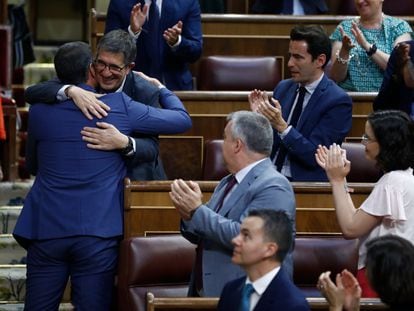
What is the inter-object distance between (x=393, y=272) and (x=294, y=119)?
5.24 ft

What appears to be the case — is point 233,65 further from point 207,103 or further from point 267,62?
point 207,103

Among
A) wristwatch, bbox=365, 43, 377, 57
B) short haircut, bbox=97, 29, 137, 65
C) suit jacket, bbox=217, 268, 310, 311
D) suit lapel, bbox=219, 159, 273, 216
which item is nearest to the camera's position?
suit jacket, bbox=217, 268, 310, 311

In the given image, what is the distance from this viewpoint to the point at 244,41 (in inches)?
237

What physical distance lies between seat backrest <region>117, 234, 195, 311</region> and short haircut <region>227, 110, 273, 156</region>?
1.93 ft

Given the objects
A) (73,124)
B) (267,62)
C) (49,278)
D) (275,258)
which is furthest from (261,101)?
(267,62)

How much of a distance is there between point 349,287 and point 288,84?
1.58 meters

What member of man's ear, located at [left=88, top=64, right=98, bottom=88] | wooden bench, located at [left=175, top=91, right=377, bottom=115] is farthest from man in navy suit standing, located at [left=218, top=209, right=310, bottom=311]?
wooden bench, located at [left=175, top=91, right=377, bottom=115]

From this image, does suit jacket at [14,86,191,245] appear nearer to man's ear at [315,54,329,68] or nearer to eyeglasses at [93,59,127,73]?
eyeglasses at [93,59,127,73]

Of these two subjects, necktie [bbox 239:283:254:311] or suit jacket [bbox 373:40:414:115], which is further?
suit jacket [bbox 373:40:414:115]

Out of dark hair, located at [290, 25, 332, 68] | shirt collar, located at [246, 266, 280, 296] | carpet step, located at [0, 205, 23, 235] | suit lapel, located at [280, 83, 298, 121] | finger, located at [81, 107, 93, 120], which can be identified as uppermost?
dark hair, located at [290, 25, 332, 68]

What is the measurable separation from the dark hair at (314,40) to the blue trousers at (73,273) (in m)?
1.12

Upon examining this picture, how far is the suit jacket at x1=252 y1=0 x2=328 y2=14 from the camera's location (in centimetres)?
645

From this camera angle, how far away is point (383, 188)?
340 centimetres

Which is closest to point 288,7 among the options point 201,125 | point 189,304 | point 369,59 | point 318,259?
point 369,59
